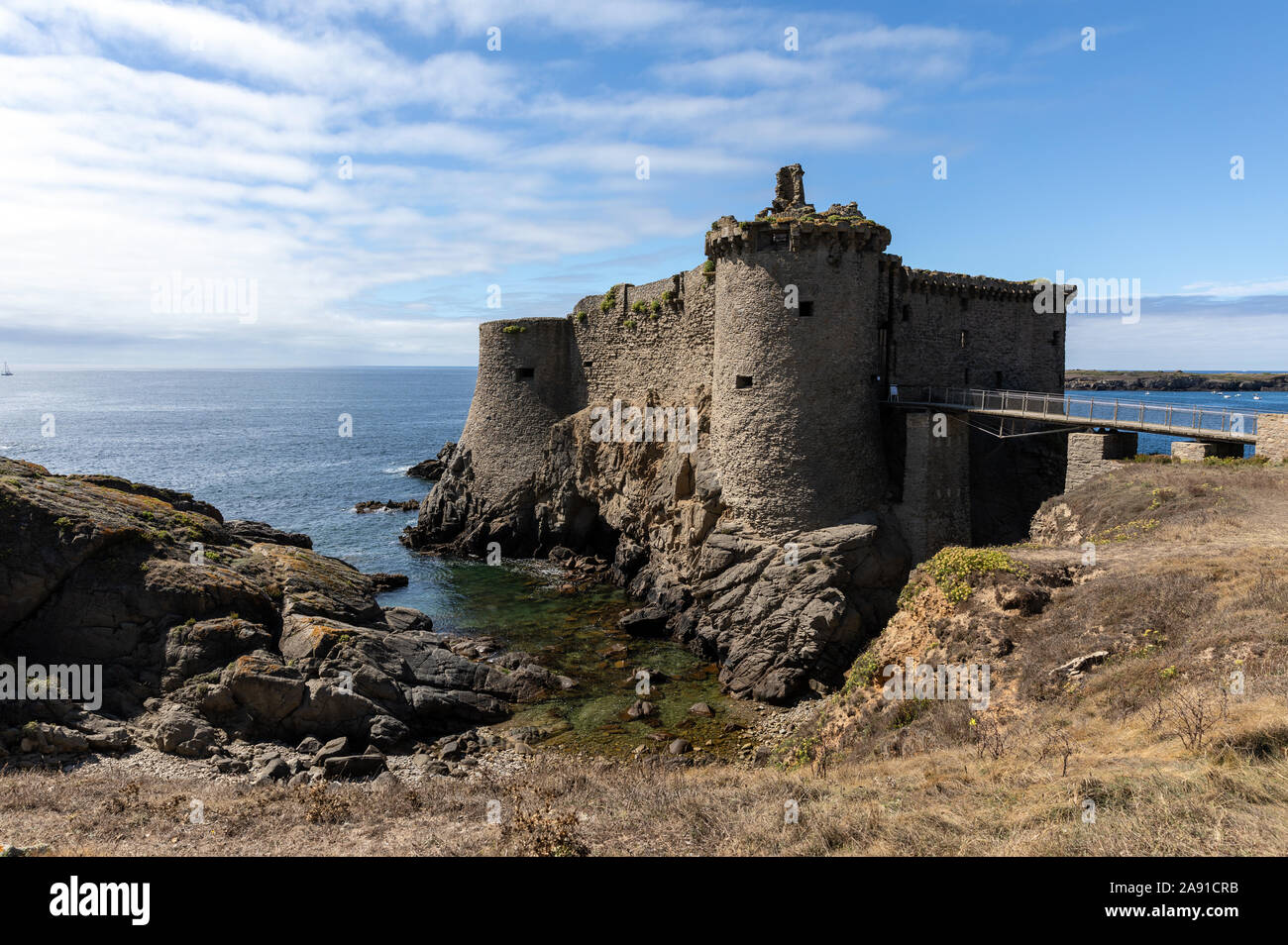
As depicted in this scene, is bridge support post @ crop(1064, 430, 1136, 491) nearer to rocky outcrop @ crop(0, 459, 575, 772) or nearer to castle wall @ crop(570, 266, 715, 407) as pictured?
castle wall @ crop(570, 266, 715, 407)

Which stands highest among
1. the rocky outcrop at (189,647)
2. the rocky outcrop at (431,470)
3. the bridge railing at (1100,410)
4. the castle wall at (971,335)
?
the castle wall at (971,335)

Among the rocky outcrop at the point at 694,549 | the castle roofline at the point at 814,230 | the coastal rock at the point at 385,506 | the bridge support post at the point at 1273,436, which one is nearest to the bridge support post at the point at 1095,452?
the bridge support post at the point at 1273,436

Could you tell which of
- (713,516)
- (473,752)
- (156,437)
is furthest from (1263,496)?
(156,437)

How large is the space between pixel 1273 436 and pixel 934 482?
30.2ft

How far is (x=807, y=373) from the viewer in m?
26.1

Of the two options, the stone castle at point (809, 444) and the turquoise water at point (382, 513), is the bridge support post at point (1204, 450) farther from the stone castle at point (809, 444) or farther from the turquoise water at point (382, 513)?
the turquoise water at point (382, 513)

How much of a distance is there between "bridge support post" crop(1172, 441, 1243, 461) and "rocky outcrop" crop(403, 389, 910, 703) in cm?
867

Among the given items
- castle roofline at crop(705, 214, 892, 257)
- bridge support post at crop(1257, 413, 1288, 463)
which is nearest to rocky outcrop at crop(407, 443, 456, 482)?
castle roofline at crop(705, 214, 892, 257)

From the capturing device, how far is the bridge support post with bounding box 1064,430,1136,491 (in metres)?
21.6

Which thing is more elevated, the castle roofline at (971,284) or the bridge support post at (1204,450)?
the castle roofline at (971,284)

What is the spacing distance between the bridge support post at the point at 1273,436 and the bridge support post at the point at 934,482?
27.7ft

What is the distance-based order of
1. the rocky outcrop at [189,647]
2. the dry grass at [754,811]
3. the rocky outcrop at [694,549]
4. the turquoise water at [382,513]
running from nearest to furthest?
1. the dry grass at [754,811]
2. the rocky outcrop at [189,647]
3. the turquoise water at [382,513]
4. the rocky outcrop at [694,549]

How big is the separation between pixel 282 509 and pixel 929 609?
157 feet

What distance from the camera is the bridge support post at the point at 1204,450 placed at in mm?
20062
